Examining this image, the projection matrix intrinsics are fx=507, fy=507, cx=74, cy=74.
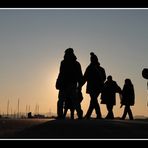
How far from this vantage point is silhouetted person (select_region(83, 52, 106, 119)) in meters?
19.8

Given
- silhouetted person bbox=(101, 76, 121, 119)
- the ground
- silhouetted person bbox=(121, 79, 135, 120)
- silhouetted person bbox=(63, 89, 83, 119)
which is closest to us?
the ground

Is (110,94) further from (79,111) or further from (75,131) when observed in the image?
(75,131)

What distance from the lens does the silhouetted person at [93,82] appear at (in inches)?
778

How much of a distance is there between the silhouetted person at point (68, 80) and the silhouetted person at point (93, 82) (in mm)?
896

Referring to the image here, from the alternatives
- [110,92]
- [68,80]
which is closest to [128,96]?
[110,92]

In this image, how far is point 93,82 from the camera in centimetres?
1998

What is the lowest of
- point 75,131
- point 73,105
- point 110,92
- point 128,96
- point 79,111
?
point 75,131

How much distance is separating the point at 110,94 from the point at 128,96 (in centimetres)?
92

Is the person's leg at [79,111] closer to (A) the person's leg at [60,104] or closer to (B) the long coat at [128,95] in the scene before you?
(A) the person's leg at [60,104]

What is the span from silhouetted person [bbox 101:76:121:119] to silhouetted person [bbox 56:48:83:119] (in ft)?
16.0

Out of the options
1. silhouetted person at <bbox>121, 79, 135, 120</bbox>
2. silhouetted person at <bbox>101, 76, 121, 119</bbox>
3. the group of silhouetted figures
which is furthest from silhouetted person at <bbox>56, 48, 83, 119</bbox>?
silhouetted person at <bbox>121, 79, 135, 120</bbox>

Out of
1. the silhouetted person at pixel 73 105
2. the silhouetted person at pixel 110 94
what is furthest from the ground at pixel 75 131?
the silhouetted person at pixel 110 94

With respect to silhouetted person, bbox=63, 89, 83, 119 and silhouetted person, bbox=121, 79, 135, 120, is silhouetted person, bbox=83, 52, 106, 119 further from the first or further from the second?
silhouetted person, bbox=121, 79, 135, 120
